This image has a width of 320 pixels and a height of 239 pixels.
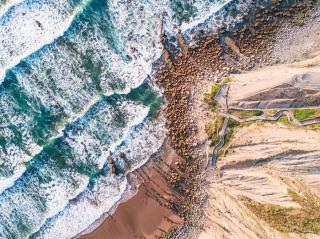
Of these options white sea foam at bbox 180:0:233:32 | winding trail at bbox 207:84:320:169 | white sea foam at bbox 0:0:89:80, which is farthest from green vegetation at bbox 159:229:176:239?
white sea foam at bbox 0:0:89:80

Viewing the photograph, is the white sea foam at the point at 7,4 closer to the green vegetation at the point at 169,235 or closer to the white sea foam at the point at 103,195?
the white sea foam at the point at 103,195

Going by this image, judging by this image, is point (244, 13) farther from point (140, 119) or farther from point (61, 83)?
point (61, 83)

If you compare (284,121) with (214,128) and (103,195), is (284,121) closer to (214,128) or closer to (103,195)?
(214,128)

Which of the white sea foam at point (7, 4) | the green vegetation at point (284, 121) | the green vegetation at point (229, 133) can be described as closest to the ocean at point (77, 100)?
the white sea foam at point (7, 4)

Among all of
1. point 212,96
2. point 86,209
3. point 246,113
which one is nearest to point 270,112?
point 246,113

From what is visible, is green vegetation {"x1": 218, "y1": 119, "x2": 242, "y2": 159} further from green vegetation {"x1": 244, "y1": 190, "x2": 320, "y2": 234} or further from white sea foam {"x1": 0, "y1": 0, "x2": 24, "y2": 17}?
white sea foam {"x1": 0, "y1": 0, "x2": 24, "y2": 17}

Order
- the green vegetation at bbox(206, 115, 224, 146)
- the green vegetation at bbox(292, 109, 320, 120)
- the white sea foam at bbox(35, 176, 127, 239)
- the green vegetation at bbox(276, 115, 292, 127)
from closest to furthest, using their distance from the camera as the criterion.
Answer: the green vegetation at bbox(292, 109, 320, 120), the green vegetation at bbox(276, 115, 292, 127), the green vegetation at bbox(206, 115, 224, 146), the white sea foam at bbox(35, 176, 127, 239)
